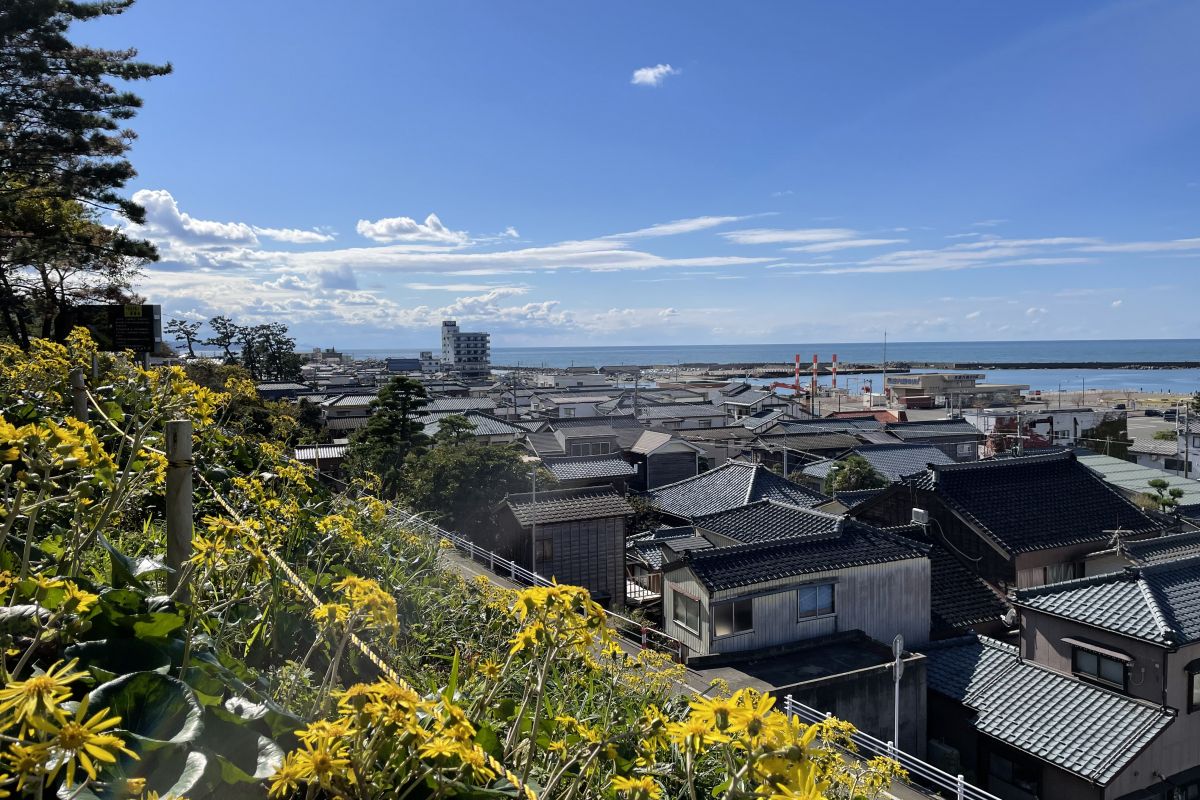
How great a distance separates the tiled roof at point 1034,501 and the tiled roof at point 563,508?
733 centimetres

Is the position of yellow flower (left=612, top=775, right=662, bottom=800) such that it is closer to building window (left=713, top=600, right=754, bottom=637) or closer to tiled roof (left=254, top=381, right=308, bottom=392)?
building window (left=713, top=600, right=754, bottom=637)

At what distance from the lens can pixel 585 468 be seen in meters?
26.8

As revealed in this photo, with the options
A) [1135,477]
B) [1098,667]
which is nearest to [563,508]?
[1098,667]

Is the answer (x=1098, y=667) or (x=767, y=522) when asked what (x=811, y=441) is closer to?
(x=767, y=522)

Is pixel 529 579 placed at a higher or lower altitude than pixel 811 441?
higher

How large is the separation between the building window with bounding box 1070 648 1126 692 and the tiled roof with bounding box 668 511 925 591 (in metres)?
2.86

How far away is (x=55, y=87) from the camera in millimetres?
11414

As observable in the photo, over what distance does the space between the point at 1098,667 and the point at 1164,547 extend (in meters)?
6.60

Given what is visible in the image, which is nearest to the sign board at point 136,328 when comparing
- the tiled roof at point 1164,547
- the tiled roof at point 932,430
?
the tiled roof at point 1164,547

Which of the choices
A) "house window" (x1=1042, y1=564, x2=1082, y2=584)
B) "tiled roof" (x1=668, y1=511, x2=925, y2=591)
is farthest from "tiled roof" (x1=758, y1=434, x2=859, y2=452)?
"tiled roof" (x1=668, y1=511, x2=925, y2=591)

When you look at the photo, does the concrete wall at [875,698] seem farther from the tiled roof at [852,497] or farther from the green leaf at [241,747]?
the tiled roof at [852,497]

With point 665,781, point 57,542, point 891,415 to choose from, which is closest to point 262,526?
point 57,542

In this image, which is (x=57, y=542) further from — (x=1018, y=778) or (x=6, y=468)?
(x=1018, y=778)

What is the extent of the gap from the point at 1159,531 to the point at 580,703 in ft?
65.3
